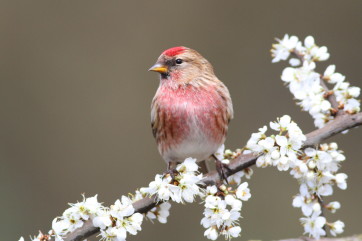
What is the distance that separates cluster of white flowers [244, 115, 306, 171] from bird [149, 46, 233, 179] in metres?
0.92

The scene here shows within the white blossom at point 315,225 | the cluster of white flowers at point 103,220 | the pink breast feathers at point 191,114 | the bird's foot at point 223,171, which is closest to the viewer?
the cluster of white flowers at point 103,220

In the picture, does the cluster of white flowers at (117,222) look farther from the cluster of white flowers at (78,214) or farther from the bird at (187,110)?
the bird at (187,110)

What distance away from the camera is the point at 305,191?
3010 millimetres

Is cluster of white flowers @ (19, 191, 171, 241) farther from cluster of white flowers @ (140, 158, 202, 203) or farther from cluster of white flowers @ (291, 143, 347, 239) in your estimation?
cluster of white flowers @ (291, 143, 347, 239)

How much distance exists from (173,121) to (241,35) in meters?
3.43

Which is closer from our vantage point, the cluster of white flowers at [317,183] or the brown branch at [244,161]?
the brown branch at [244,161]

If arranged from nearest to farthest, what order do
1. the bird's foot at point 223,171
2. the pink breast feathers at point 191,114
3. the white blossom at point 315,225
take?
the white blossom at point 315,225 < the bird's foot at point 223,171 < the pink breast feathers at point 191,114

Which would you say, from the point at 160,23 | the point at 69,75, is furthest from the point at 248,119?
the point at 69,75

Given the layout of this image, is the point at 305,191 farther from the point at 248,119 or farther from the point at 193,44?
the point at 193,44

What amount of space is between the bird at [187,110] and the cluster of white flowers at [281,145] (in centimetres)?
92

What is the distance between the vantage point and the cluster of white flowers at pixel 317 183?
2969mm

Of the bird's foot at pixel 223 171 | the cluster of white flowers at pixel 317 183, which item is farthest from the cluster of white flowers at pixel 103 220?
the cluster of white flowers at pixel 317 183

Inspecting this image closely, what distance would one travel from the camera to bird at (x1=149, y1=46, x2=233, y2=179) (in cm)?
387

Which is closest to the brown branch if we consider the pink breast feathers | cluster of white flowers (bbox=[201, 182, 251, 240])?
cluster of white flowers (bbox=[201, 182, 251, 240])
